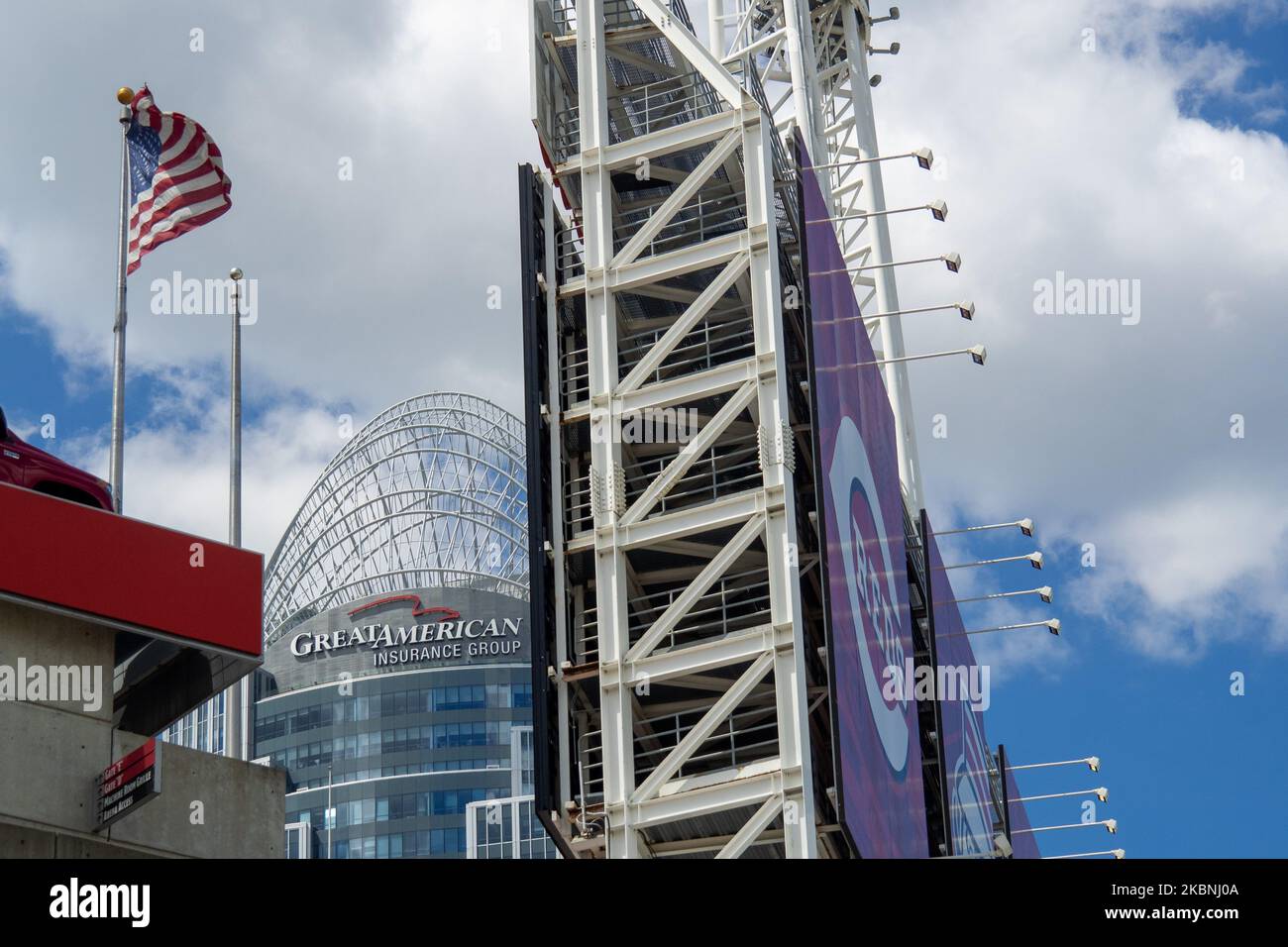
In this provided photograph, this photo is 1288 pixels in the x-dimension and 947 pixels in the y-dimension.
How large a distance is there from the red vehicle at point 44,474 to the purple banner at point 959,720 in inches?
1193

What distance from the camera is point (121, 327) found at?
36.9 m

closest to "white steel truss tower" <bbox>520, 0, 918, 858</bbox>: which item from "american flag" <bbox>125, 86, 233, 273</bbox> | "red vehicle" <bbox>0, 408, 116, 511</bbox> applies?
"american flag" <bbox>125, 86, 233, 273</bbox>

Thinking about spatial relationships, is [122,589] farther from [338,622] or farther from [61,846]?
[338,622]

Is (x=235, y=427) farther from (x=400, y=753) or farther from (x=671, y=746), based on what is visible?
(x=400, y=753)

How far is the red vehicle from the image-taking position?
105 ft

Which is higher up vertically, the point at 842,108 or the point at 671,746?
the point at 842,108

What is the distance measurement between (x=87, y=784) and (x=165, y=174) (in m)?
14.5

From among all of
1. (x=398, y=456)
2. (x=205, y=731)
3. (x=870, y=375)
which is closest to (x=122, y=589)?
(x=870, y=375)

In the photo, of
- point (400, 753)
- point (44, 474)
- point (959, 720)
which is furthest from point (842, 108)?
point (400, 753)

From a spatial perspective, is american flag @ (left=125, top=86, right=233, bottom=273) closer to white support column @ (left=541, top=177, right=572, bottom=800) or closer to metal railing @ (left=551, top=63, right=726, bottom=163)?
white support column @ (left=541, top=177, right=572, bottom=800)

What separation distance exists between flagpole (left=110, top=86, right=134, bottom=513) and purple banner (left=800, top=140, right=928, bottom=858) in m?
14.7
